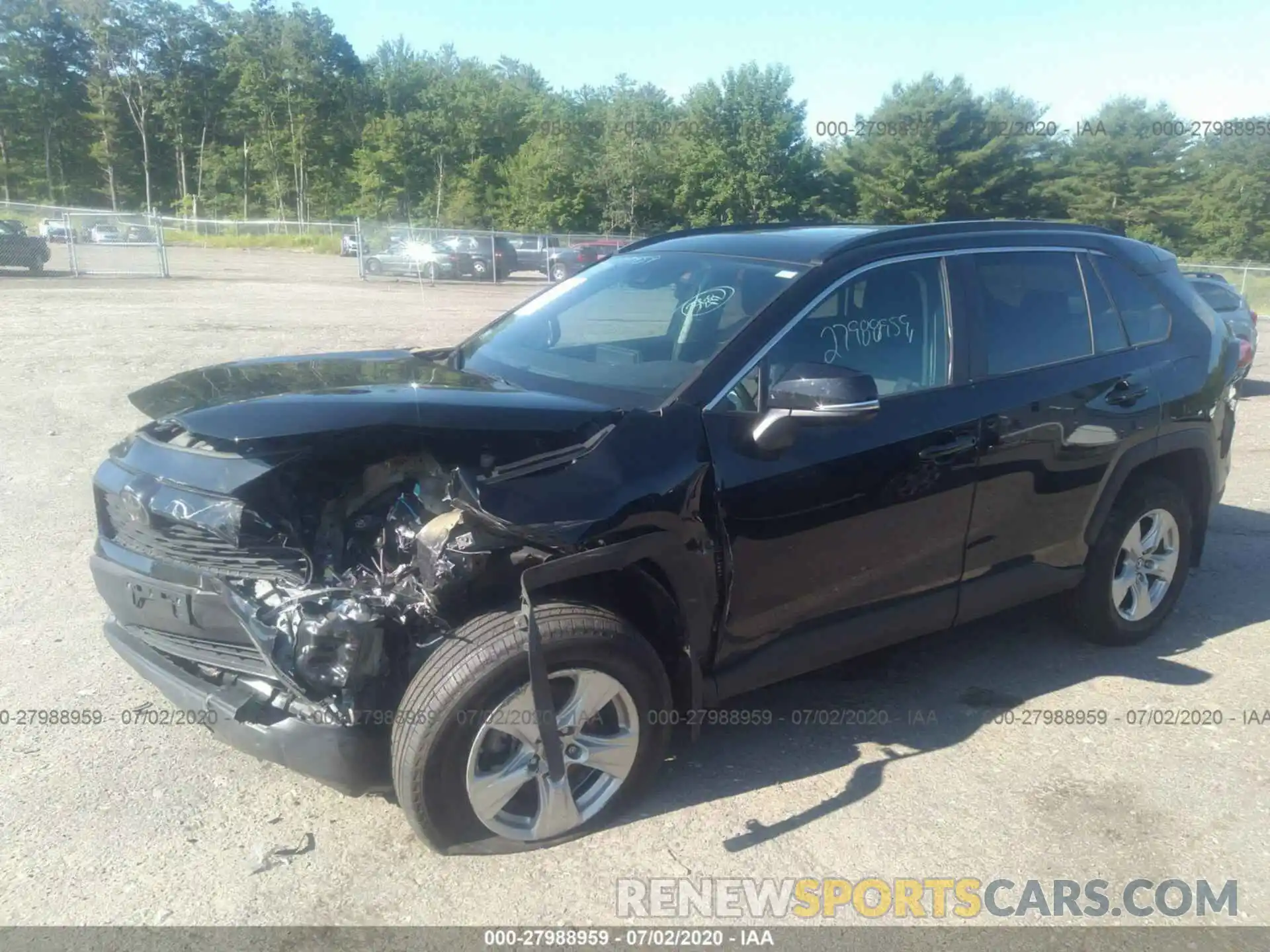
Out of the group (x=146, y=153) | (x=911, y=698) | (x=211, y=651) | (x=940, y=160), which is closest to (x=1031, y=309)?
(x=911, y=698)

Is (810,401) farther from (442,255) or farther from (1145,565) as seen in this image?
(442,255)

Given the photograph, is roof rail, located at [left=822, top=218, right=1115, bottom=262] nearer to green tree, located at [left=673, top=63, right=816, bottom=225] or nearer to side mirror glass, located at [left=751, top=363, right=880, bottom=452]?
side mirror glass, located at [left=751, top=363, right=880, bottom=452]

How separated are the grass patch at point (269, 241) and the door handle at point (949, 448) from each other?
44.8 meters

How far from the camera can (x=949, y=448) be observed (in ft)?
12.7

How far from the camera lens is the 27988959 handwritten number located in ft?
12.4

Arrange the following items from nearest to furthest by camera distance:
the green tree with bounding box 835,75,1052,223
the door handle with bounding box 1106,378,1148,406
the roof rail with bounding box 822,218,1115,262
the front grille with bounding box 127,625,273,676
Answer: the front grille with bounding box 127,625,273,676, the roof rail with bounding box 822,218,1115,262, the door handle with bounding box 1106,378,1148,406, the green tree with bounding box 835,75,1052,223

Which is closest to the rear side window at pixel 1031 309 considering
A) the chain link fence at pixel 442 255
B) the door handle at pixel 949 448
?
the door handle at pixel 949 448

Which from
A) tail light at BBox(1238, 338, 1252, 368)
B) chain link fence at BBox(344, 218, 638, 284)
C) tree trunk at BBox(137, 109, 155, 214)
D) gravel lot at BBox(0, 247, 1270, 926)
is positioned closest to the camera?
gravel lot at BBox(0, 247, 1270, 926)

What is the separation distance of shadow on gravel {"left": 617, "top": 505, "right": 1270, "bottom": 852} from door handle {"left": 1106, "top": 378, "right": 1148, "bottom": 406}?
122 cm

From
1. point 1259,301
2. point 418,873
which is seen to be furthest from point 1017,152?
point 418,873

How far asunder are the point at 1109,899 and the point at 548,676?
1827 millimetres

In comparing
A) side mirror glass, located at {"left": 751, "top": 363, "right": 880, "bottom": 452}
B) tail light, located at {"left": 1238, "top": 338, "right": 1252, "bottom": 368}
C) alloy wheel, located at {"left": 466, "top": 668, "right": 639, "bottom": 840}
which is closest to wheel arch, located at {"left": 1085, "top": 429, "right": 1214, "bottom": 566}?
side mirror glass, located at {"left": 751, "top": 363, "right": 880, "bottom": 452}

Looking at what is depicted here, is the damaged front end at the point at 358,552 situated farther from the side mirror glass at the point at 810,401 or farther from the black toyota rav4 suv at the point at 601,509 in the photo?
the side mirror glass at the point at 810,401
